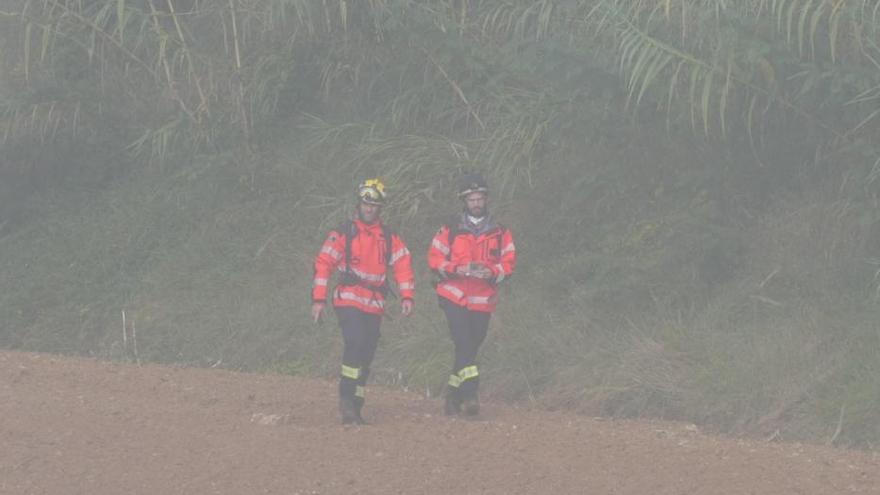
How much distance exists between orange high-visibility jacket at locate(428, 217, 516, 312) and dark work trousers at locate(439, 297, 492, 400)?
0.18 feet

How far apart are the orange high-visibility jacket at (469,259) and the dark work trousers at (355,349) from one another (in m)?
0.59

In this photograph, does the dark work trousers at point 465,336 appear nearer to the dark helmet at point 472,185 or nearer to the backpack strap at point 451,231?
the backpack strap at point 451,231

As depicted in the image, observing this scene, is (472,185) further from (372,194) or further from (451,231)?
(372,194)

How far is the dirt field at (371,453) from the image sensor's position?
8188 millimetres

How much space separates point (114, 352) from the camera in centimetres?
1574

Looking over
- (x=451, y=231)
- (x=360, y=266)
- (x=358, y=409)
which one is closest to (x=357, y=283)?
(x=360, y=266)

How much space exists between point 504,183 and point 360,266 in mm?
4311

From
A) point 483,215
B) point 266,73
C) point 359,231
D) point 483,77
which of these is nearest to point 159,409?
point 359,231

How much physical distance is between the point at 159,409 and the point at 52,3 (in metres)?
8.60

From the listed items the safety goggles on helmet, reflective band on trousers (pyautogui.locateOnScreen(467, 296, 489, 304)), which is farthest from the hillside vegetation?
the safety goggles on helmet

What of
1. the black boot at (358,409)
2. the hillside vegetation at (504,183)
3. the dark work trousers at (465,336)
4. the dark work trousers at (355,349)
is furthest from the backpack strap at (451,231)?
the hillside vegetation at (504,183)

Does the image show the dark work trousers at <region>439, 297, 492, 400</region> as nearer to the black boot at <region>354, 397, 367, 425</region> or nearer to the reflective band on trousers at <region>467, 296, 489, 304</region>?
the reflective band on trousers at <region>467, 296, 489, 304</region>

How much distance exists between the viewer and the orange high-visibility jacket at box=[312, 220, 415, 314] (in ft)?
A: 33.9

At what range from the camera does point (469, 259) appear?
1047 centimetres
